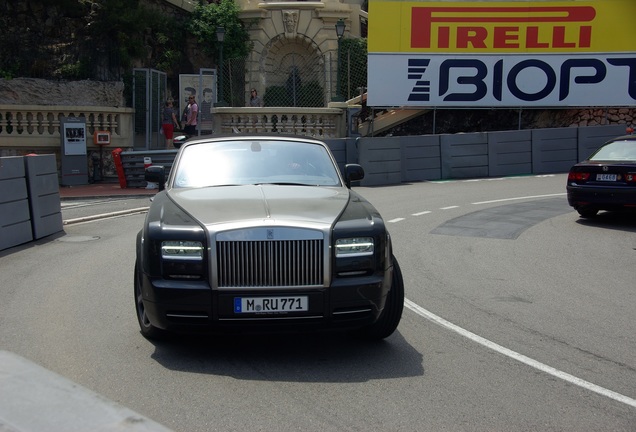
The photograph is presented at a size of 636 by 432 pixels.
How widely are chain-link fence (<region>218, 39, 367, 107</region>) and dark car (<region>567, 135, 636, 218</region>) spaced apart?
50.4 feet

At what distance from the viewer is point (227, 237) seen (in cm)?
602

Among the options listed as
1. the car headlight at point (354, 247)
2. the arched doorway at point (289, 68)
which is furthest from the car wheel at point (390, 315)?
the arched doorway at point (289, 68)

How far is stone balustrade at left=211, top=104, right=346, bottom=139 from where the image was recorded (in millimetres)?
26703

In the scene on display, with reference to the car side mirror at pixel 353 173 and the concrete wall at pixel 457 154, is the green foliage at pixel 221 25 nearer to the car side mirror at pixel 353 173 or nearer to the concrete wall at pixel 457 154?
the concrete wall at pixel 457 154

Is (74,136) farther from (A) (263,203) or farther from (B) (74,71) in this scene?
(A) (263,203)

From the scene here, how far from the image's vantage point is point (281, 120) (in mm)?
26844

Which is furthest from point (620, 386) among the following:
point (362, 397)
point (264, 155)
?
point (264, 155)

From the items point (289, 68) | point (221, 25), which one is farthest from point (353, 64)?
point (221, 25)

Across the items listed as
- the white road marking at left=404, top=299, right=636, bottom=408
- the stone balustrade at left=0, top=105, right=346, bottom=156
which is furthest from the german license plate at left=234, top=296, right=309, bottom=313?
the stone balustrade at left=0, top=105, right=346, bottom=156

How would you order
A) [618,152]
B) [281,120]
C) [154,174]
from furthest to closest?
[281,120] < [618,152] < [154,174]

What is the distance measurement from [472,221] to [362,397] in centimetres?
985

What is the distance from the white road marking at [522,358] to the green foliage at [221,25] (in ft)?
88.1

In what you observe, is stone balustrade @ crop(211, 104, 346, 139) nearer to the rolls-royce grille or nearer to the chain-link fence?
the chain-link fence

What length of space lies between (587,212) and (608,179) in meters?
1.20
